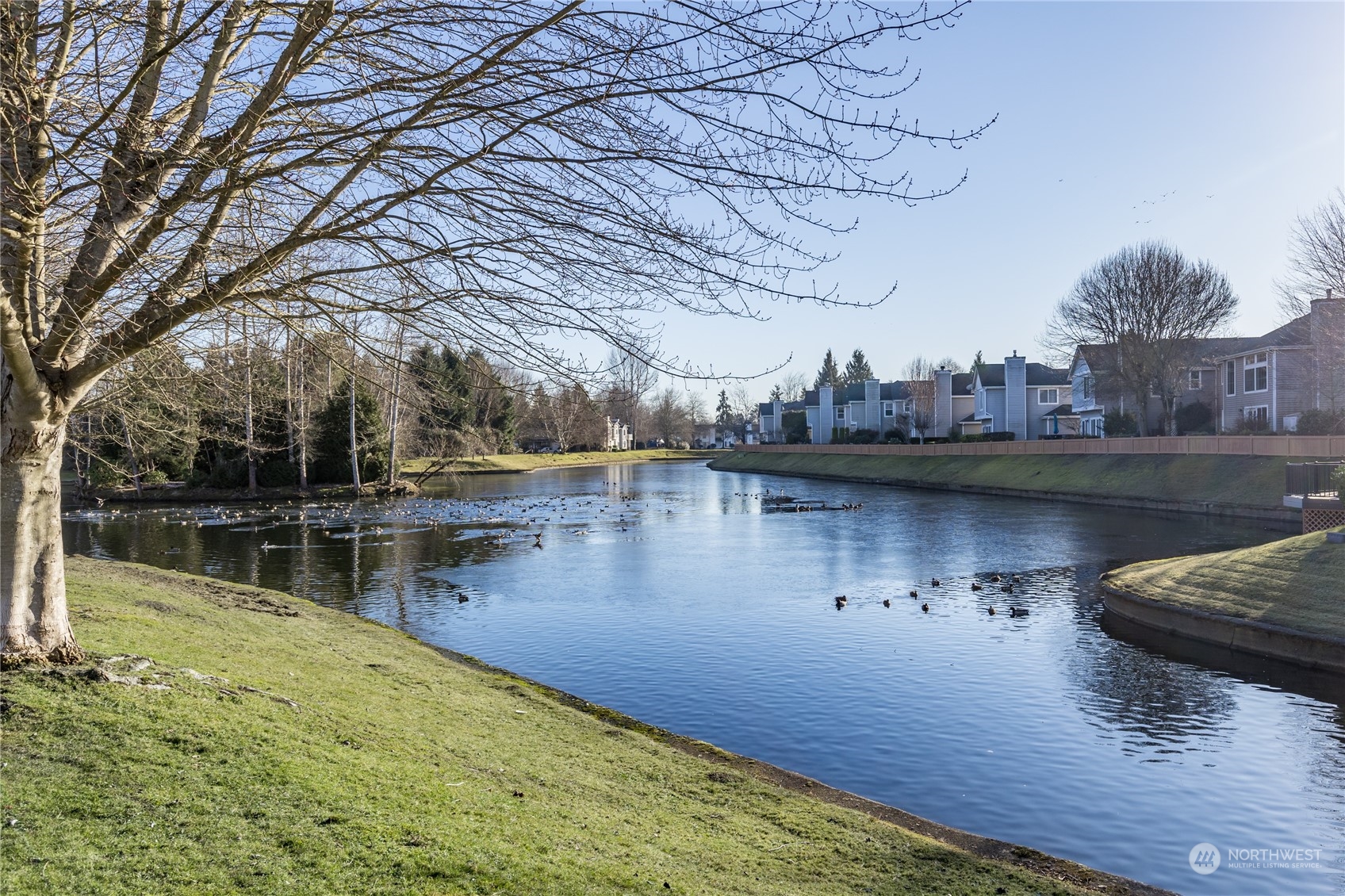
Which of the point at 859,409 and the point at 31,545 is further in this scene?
the point at 859,409

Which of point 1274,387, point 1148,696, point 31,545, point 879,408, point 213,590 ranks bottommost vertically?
point 1148,696

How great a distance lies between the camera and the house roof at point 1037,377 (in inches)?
3442

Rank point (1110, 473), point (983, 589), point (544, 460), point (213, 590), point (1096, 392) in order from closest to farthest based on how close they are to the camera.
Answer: point (213, 590)
point (983, 589)
point (1110, 473)
point (1096, 392)
point (544, 460)

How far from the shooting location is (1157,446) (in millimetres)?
49875

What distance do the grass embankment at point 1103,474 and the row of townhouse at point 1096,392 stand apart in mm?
6619

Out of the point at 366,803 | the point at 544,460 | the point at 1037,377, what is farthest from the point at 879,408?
the point at 366,803

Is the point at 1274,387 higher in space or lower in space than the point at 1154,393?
lower

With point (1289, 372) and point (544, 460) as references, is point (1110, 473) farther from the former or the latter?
point (544, 460)

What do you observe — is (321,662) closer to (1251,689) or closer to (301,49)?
(301,49)

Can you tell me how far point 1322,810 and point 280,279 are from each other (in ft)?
38.2

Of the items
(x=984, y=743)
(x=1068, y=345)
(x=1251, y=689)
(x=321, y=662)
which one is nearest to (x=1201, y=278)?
(x=1068, y=345)

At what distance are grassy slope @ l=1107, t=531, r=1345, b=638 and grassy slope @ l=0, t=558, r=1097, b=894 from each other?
11.7 metres

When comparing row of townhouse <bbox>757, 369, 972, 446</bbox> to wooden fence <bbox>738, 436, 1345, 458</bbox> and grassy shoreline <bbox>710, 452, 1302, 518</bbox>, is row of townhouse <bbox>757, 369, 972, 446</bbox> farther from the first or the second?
grassy shoreline <bbox>710, 452, 1302, 518</bbox>

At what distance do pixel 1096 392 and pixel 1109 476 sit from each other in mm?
19577
